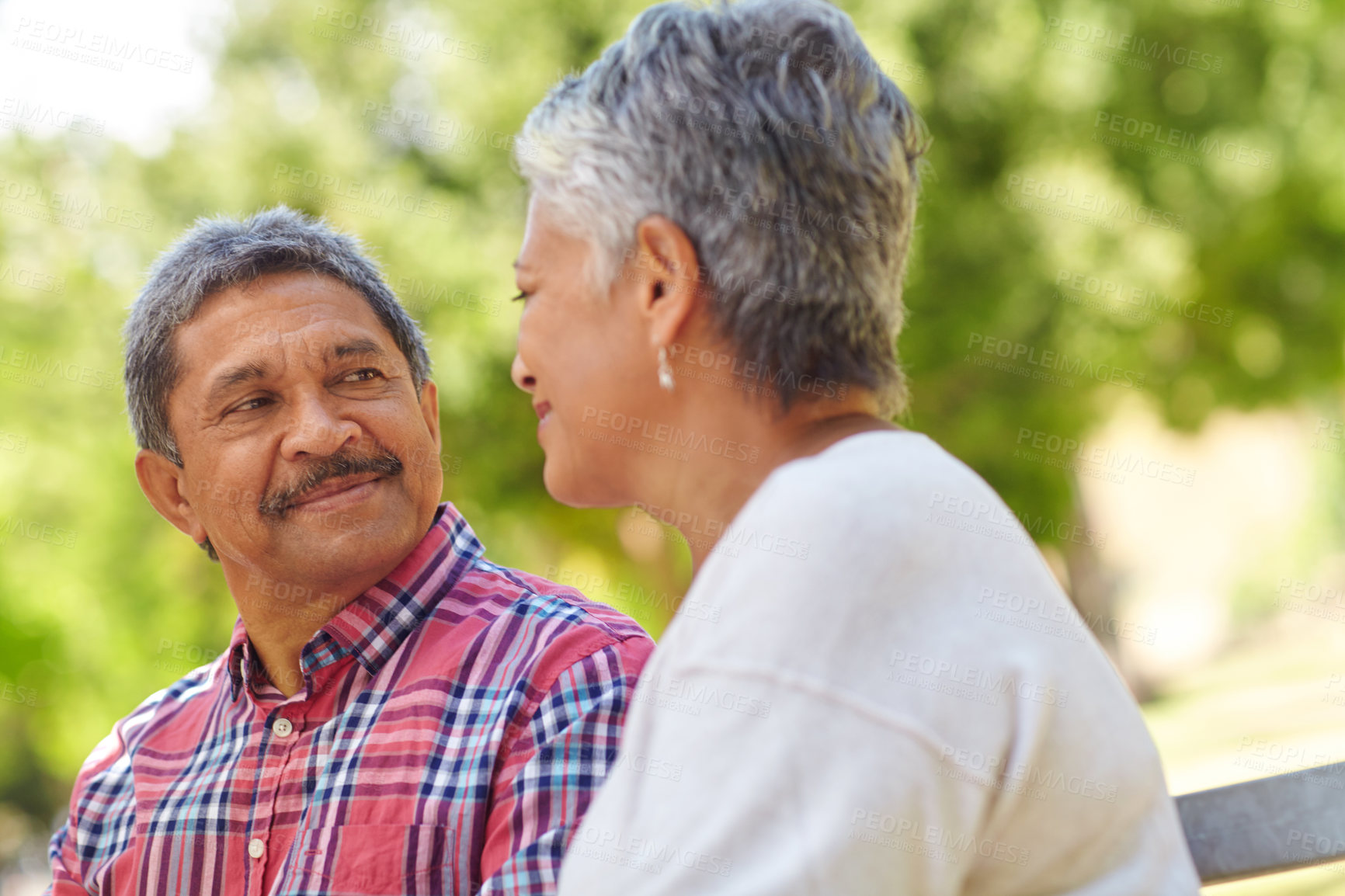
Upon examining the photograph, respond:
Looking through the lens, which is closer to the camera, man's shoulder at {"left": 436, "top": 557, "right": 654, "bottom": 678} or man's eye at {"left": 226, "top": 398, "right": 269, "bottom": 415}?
man's shoulder at {"left": 436, "top": 557, "right": 654, "bottom": 678}

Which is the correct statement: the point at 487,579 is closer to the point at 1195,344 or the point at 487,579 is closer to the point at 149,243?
the point at 149,243

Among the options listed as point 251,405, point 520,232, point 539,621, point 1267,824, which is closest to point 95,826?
point 251,405

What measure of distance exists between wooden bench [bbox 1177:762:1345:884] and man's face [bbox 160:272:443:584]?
1435 mm

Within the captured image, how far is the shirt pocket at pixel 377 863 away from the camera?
1816mm

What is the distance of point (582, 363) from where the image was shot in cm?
149

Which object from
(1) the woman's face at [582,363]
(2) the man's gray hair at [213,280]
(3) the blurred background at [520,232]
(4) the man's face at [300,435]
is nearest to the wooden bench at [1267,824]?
(1) the woman's face at [582,363]

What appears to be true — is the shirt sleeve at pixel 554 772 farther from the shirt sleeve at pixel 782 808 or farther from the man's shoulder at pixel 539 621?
the shirt sleeve at pixel 782 808

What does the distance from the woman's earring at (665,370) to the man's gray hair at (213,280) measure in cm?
113

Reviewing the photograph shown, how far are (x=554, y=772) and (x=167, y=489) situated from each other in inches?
47.1

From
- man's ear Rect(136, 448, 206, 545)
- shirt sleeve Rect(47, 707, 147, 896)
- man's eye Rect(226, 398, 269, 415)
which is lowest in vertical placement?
shirt sleeve Rect(47, 707, 147, 896)

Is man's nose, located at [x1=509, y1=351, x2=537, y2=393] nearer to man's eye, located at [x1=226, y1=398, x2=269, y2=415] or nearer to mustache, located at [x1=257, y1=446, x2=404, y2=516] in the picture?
mustache, located at [x1=257, y1=446, x2=404, y2=516]

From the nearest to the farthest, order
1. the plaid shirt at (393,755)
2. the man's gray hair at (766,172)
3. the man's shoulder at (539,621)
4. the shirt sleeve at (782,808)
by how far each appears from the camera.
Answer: the shirt sleeve at (782,808) → the man's gray hair at (766,172) → the plaid shirt at (393,755) → the man's shoulder at (539,621)

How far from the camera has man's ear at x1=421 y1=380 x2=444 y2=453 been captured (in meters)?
2.44

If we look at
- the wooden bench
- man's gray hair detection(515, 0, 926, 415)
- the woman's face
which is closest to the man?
the woman's face
